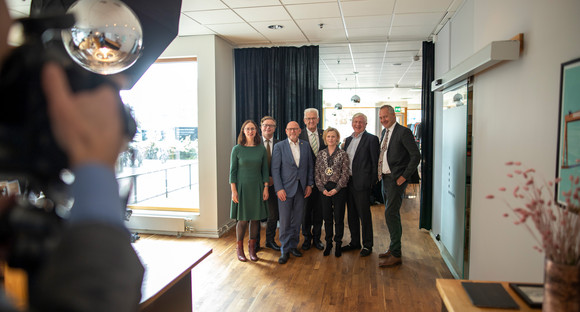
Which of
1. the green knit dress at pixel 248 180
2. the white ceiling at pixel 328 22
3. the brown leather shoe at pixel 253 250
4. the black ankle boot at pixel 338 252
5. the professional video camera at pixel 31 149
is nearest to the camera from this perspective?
the professional video camera at pixel 31 149

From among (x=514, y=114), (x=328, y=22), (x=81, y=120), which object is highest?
(x=328, y=22)

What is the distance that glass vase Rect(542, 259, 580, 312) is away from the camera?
105 centimetres

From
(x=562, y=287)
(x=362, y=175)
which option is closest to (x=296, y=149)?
(x=362, y=175)

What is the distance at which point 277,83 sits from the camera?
5523 mm

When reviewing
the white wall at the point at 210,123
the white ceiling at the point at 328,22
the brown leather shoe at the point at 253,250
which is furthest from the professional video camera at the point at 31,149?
the white wall at the point at 210,123

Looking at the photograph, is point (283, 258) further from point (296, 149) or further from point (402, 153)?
point (402, 153)

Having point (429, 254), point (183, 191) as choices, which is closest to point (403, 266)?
point (429, 254)

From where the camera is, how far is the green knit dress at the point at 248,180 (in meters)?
4.02

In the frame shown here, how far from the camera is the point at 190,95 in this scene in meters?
5.27

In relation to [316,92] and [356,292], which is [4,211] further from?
[316,92]

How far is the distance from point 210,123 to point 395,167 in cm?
266

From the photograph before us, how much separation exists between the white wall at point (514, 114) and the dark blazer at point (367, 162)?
129 centimetres

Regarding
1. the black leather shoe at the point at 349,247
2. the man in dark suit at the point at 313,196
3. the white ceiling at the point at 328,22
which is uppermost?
the white ceiling at the point at 328,22

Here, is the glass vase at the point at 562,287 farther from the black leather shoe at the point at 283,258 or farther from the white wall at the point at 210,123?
the white wall at the point at 210,123
